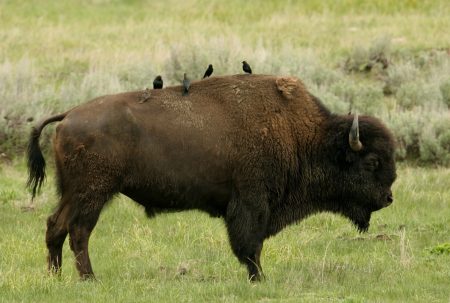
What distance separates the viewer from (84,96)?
58.9ft

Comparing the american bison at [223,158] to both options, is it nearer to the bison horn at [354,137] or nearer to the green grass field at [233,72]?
the bison horn at [354,137]

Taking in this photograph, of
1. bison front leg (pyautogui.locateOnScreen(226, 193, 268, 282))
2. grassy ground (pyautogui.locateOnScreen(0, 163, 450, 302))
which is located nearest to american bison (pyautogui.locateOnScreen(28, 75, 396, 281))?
bison front leg (pyautogui.locateOnScreen(226, 193, 268, 282))

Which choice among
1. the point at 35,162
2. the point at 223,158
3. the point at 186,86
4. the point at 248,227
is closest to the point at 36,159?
the point at 35,162

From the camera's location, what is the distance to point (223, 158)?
897 centimetres

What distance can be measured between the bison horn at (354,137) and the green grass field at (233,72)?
1.10 meters

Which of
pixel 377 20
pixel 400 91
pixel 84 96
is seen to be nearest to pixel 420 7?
pixel 377 20

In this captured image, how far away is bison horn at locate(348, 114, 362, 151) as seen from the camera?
909 cm

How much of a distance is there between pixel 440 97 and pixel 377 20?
8.79 metres

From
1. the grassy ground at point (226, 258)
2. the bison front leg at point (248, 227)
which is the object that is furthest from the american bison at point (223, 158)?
the grassy ground at point (226, 258)

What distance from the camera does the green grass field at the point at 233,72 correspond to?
28.2ft

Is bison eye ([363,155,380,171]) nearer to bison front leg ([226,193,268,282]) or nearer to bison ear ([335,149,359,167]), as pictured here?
bison ear ([335,149,359,167])

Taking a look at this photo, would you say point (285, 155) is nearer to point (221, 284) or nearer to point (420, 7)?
point (221, 284)

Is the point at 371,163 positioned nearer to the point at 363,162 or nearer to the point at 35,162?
the point at 363,162

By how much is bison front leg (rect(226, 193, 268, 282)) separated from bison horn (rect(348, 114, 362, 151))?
984mm
